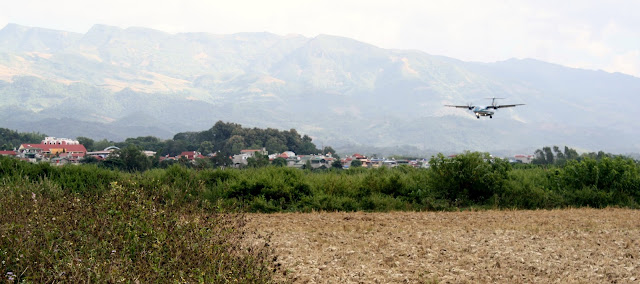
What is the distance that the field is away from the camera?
28.3 ft

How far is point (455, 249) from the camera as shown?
10531 millimetres

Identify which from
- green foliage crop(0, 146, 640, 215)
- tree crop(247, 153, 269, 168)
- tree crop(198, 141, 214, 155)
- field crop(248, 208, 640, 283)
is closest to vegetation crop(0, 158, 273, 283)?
field crop(248, 208, 640, 283)

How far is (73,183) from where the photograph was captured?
1980 centimetres

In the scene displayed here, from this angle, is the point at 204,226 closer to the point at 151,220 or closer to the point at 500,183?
the point at 151,220

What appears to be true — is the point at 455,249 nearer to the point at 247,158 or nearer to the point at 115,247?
the point at 115,247

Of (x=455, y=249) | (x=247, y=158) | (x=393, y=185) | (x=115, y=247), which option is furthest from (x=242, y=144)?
(x=115, y=247)

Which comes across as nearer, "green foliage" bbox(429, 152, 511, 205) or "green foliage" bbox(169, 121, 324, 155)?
"green foliage" bbox(429, 152, 511, 205)

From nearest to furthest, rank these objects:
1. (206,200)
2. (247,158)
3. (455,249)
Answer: (455,249) → (206,200) → (247,158)

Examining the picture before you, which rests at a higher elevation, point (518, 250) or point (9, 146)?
point (518, 250)

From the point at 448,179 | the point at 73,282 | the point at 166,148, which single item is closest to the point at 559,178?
the point at 448,179

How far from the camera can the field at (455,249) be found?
→ 8.64m

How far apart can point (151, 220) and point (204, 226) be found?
90 centimetres

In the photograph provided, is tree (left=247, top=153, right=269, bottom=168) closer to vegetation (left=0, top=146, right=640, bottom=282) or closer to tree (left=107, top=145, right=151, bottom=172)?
vegetation (left=0, top=146, right=640, bottom=282)

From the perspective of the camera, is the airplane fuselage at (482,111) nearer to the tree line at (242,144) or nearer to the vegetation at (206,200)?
the vegetation at (206,200)
